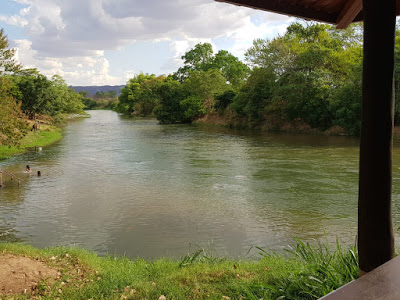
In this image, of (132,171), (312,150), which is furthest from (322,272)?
(312,150)

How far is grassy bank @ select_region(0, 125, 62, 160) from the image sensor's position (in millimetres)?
21658

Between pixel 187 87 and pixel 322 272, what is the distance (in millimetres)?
46199

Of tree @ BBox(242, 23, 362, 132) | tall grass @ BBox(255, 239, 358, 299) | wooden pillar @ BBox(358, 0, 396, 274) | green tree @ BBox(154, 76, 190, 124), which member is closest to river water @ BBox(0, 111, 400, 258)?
tall grass @ BBox(255, 239, 358, 299)

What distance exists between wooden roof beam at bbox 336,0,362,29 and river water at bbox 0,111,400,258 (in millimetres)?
5317

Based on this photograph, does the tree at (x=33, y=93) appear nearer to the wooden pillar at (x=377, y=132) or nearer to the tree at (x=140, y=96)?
the tree at (x=140, y=96)

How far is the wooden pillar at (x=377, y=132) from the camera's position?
2.32 meters

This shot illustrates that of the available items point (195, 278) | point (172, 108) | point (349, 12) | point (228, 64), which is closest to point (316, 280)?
point (195, 278)

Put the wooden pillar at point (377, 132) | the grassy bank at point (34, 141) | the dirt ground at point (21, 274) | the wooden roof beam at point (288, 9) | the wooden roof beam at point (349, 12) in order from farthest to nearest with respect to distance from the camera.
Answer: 1. the grassy bank at point (34, 141)
2. the dirt ground at point (21, 274)
3. the wooden roof beam at point (349, 12)
4. the wooden roof beam at point (288, 9)
5. the wooden pillar at point (377, 132)

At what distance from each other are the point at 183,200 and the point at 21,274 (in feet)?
24.4

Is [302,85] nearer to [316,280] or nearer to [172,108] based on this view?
[172,108]

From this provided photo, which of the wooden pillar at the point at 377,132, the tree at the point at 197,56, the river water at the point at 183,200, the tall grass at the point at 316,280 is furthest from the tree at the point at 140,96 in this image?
the wooden pillar at the point at 377,132

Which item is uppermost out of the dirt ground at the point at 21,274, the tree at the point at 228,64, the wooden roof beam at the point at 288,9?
the tree at the point at 228,64

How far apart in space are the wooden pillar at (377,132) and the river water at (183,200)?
5515 millimetres

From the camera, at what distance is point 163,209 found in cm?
1116
